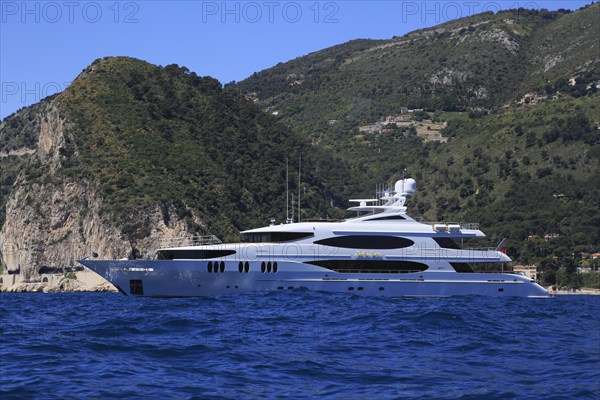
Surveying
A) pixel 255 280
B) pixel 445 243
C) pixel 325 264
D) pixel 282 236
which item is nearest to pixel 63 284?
pixel 255 280

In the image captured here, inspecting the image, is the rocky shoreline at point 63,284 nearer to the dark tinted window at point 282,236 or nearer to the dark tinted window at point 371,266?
the dark tinted window at point 282,236

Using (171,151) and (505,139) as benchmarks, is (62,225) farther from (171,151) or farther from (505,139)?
(505,139)

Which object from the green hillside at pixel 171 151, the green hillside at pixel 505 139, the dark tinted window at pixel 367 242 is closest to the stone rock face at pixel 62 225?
the green hillside at pixel 171 151

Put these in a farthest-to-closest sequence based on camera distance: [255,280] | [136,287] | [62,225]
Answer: [62,225] < [136,287] < [255,280]

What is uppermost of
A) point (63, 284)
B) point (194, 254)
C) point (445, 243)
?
point (445, 243)

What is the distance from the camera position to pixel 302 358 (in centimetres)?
1972

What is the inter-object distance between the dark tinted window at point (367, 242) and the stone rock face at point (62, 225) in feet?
160

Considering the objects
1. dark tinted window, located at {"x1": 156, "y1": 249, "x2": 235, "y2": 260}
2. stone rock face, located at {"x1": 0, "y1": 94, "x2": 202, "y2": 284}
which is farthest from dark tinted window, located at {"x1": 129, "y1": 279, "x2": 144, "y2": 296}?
stone rock face, located at {"x1": 0, "y1": 94, "x2": 202, "y2": 284}

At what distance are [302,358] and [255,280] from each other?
27669mm

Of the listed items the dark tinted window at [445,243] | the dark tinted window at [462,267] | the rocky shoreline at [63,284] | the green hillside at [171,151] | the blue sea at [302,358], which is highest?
the green hillside at [171,151]

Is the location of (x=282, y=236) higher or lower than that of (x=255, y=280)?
higher

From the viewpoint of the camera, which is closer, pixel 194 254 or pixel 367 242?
pixel 194 254

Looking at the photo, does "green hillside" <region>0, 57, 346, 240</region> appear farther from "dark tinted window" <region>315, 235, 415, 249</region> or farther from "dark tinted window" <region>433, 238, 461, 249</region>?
"dark tinted window" <region>315, 235, 415, 249</region>

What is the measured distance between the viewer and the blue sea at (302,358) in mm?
16250
